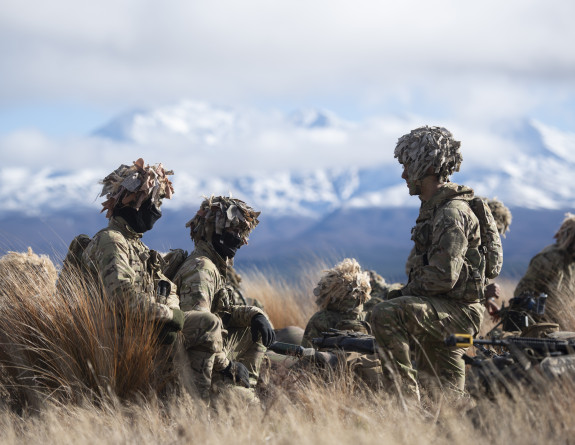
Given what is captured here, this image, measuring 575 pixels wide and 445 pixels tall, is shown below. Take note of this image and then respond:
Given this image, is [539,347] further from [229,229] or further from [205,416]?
[229,229]

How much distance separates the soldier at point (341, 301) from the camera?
795 centimetres

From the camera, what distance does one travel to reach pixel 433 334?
602cm

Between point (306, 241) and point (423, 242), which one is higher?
point (306, 241)

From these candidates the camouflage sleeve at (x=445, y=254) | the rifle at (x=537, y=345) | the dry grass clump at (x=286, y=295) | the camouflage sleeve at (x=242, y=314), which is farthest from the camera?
the dry grass clump at (x=286, y=295)

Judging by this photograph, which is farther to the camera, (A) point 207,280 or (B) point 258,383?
(B) point 258,383

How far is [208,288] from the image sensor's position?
632 cm

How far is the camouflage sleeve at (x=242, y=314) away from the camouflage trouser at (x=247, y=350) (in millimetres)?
89

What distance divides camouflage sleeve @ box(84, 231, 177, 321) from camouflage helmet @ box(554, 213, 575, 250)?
5.60 metres

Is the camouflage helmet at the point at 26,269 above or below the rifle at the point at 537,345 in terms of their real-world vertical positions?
above

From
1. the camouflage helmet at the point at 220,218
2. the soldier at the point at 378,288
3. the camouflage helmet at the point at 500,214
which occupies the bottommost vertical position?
the soldier at the point at 378,288

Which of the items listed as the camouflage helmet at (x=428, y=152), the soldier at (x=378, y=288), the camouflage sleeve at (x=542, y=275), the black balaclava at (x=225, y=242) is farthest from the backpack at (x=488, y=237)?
the soldier at (x=378, y=288)

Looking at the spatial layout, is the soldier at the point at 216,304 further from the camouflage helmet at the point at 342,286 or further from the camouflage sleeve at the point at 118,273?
the camouflage helmet at the point at 342,286

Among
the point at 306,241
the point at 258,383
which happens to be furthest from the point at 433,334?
the point at 306,241

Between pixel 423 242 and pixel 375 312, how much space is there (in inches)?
25.4
